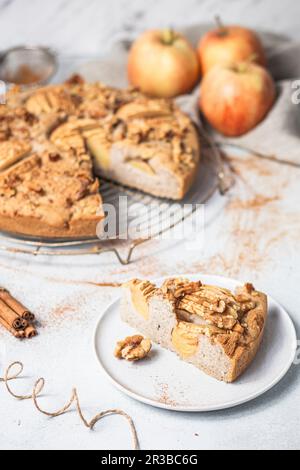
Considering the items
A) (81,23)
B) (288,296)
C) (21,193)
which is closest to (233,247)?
(288,296)

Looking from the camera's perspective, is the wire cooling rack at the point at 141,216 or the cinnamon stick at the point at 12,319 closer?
the cinnamon stick at the point at 12,319

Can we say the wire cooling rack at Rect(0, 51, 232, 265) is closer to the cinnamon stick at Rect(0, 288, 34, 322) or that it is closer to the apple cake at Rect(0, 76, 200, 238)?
the apple cake at Rect(0, 76, 200, 238)

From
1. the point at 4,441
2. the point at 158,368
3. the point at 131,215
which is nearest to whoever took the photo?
the point at 4,441

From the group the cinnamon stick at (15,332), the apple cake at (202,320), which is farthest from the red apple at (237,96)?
the cinnamon stick at (15,332)

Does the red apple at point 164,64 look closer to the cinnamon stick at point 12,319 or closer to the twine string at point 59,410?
the cinnamon stick at point 12,319

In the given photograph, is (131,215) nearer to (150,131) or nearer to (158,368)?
(150,131)

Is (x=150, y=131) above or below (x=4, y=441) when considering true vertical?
below

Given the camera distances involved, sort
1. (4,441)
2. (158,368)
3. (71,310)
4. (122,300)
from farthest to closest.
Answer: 1. (71,310)
2. (122,300)
3. (158,368)
4. (4,441)
